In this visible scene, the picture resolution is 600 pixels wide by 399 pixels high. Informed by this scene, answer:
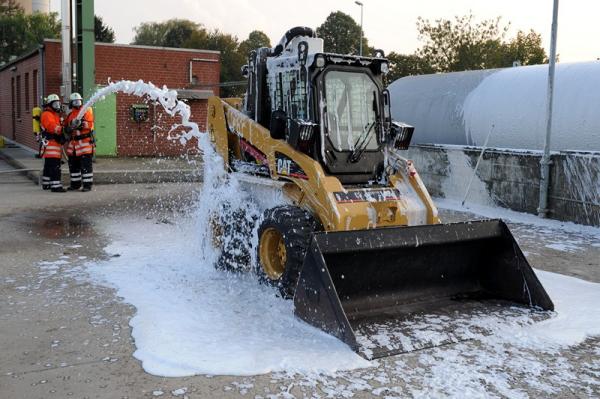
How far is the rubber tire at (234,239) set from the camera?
21.2 feet

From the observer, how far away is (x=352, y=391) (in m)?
3.94

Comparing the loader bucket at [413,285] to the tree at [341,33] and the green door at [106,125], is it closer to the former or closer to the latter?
the green door at [106,125]

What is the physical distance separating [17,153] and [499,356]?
19.9m

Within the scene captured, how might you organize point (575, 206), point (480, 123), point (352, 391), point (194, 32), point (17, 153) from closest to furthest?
point (352, 391) → point (575, 206) → point (480, 123) → point (17, 153) → point (194, 32)

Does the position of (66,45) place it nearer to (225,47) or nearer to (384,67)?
(384,67)

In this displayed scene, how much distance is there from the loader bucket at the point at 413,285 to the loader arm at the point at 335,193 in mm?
535

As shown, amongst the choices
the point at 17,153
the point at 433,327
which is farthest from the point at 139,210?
the point at 17,153

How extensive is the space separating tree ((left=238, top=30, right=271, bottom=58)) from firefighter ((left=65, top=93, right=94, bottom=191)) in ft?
148

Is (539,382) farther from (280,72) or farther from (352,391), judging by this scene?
(280,72)

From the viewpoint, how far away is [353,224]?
5648 millimetres

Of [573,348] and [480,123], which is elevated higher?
[480,123]

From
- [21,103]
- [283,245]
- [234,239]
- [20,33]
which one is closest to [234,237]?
[234,239]

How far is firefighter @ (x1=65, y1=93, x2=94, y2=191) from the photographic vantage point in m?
12.5

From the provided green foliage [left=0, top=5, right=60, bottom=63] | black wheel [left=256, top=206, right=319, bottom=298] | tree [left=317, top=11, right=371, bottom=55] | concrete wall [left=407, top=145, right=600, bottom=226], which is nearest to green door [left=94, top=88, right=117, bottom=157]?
concrete wall [left=407, top=145, right=600, bottom=226]
